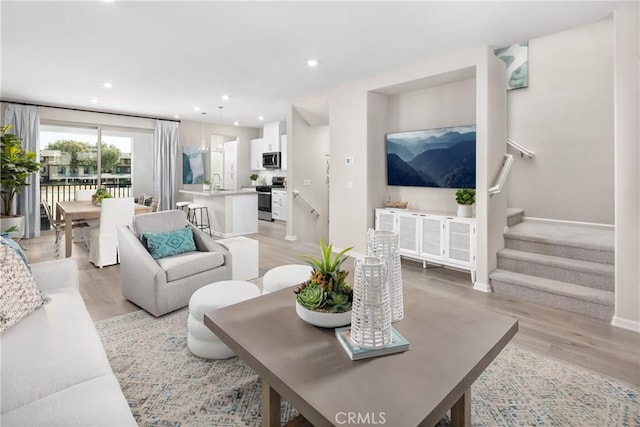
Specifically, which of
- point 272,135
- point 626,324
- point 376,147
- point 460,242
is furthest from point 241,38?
point 272,135

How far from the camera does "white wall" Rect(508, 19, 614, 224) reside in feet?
14.3

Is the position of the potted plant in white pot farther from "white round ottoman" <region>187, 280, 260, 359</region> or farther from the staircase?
the staircase

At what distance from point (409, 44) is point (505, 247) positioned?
2.57 meters

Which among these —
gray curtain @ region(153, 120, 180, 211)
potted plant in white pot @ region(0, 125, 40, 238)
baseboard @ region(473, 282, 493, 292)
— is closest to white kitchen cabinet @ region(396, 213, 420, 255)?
baseboard @ region(473, 282, 493, 292)

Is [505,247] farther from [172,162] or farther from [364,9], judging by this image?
[172,162]

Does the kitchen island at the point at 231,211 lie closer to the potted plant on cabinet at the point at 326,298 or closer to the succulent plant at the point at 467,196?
the succulent plant at the point at 467,196

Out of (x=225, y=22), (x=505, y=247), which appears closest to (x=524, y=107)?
(x=505, y=247)

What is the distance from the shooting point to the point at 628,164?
9.07 ft

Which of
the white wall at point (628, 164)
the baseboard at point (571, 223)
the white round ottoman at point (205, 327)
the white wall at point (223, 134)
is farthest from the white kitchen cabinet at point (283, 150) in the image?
the white wall at point (628, 164)

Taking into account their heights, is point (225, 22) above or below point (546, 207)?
above

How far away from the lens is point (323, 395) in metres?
1.13

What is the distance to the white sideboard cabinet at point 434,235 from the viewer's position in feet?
12.9

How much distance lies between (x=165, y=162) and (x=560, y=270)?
7.86 m

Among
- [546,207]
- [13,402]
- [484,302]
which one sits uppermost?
[546,207]
